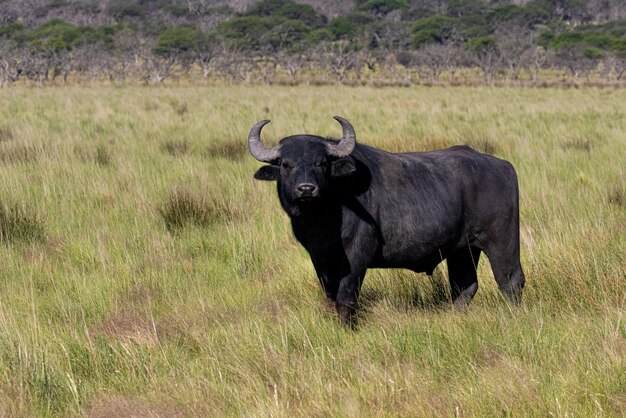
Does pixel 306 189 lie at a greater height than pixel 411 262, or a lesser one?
greater

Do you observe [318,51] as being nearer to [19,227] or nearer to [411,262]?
[19,227]

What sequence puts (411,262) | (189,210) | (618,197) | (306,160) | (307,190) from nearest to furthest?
1. (307,190)
2. (306,160)
3. (411,262)
4. (189,210)
5. (618,197)

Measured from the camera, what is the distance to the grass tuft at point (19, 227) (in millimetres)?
6203

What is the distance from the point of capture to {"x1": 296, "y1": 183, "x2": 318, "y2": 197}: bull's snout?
376cm

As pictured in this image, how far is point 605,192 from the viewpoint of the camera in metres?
7.60

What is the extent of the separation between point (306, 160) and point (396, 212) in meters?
0.67

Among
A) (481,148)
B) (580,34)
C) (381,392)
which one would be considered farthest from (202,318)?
(580,34)

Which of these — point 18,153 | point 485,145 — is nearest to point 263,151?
point 18,153

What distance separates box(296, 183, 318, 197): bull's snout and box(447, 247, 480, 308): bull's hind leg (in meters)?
1.41

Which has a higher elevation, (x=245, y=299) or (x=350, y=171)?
(x=350, y=171)

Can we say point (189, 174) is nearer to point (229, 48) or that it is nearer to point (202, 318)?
point (202, 318)

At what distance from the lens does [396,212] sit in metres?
4.34

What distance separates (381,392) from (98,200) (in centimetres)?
526

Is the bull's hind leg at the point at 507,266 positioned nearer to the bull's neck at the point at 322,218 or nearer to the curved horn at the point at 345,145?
the bull's neck at the point at 322,218
